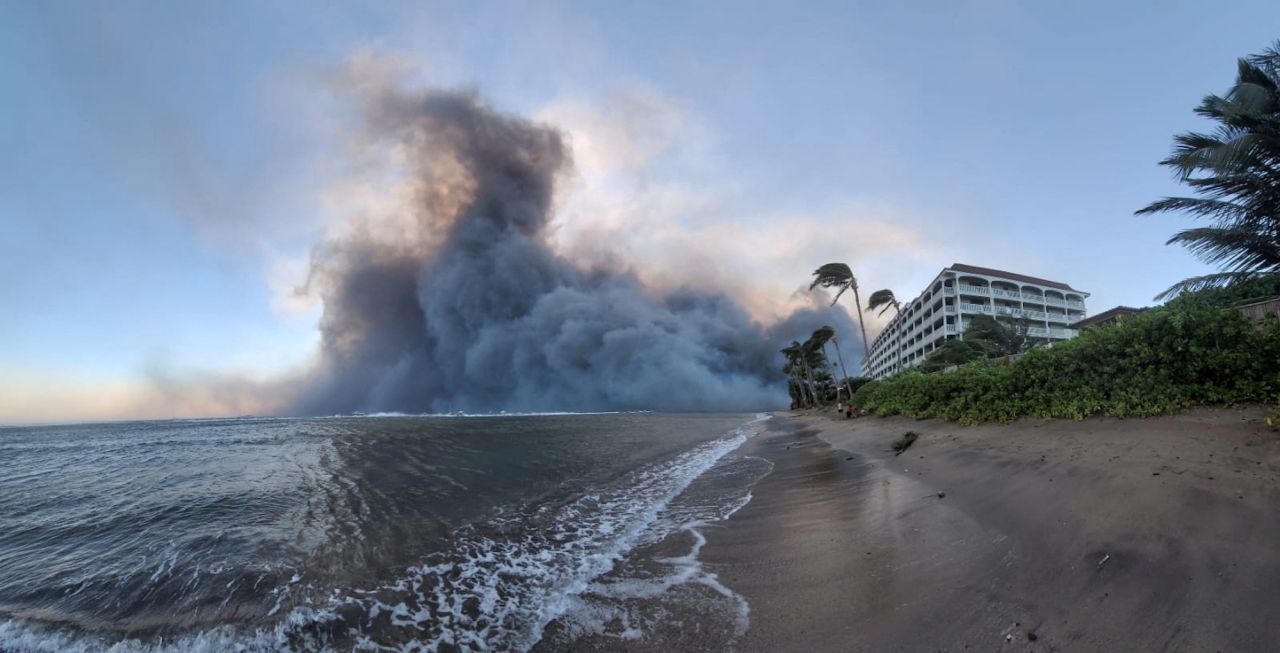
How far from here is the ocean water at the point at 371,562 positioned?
510cm

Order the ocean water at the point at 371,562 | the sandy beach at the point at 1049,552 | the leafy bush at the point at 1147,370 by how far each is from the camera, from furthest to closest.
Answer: the leafy bush at the point at 1147,370 → the ocean water at the point at 371,562 → the sandy beach at the point at 1049,552

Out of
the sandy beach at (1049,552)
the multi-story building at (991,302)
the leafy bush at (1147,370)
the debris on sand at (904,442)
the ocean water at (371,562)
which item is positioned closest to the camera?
the sandy beach at (1049,552)

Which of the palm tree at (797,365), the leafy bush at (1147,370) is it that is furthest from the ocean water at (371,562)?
the palm tree at (797,365)

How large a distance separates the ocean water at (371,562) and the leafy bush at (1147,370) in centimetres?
692

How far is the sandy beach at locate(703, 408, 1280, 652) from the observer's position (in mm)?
3469

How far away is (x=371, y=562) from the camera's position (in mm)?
7062

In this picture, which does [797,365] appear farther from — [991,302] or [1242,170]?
[1242,170]

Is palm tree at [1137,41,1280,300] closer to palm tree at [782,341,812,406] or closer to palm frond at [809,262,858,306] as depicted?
palm frond at [809,262,858,306]

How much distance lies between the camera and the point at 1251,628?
119 inches

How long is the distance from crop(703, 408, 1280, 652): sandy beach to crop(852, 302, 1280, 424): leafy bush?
49 centimetres

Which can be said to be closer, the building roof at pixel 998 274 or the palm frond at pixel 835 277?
the palm frond at pixel 835 277

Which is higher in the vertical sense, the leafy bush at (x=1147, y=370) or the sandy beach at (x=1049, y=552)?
the leafy bush at (x=1147, y=370)

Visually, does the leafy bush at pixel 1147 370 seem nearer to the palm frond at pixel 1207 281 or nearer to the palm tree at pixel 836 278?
the palm frond at pixel 1207 281

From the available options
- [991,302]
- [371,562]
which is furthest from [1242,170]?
[991,302]
